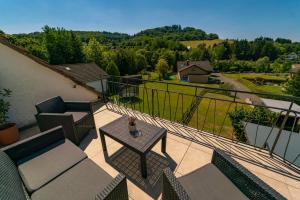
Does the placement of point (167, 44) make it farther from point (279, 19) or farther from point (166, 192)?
point (166, 192)

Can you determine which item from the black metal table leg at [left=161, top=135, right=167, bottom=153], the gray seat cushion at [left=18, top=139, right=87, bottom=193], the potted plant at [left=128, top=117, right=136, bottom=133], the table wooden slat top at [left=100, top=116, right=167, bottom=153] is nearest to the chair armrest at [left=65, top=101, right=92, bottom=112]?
the table wooden slat top at [left=100, top=116, right=167, bottom=153]

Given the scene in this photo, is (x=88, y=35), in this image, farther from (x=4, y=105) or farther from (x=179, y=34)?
(x=4, y=105)

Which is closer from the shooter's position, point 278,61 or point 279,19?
point 279,19

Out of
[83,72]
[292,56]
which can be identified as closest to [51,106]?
[83,72]

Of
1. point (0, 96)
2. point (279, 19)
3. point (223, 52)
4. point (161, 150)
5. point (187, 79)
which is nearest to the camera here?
point (161, 150)

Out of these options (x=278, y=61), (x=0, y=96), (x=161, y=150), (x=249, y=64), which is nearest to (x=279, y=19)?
(x=161, y=150)
